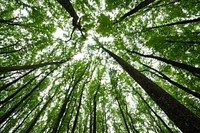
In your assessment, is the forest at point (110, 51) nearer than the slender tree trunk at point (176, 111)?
No

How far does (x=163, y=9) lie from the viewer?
802 cm

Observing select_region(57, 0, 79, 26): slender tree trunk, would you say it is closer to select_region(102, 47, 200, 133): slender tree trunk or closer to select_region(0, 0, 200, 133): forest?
select_region(0, 0, 200, 133): forest

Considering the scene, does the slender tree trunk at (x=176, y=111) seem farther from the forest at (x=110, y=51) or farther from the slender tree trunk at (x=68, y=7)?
the slender tree trunk at (x=68, y=7)

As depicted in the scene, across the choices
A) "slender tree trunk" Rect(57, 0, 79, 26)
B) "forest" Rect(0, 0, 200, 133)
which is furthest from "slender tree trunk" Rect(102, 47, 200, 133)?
"slender tree trunk" Rect(57, 0, 79, 26)

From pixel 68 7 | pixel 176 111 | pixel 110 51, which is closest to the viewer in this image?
pixel 176 111

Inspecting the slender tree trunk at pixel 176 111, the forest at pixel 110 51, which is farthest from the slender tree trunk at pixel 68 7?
the slender tree trunk at pixel 176 111

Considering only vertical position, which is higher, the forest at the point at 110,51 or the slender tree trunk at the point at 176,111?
the forest at the point at 110,51

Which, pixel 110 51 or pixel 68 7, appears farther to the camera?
pixel 110 51

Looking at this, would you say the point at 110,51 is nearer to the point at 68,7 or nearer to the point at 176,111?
the point at 68,7

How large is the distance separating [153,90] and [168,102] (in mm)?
742

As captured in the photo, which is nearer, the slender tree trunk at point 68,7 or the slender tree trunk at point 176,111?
the slender tree trunk at point 176,111

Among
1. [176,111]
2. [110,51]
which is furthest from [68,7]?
[176,111]

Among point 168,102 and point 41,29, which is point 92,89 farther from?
point 168,102

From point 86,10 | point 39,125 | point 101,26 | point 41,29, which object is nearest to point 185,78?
point 101,26
